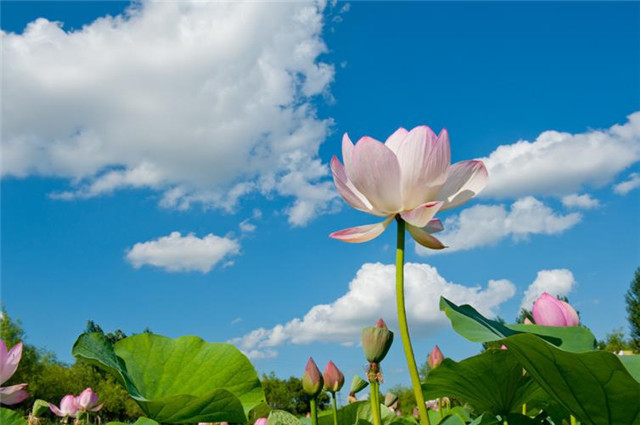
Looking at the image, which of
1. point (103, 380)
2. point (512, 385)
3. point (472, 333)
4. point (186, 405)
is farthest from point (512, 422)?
point (103, 380)

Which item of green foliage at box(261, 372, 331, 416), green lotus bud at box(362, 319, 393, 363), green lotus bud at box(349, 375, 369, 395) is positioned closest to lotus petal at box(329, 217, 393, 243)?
green lotus bud at box(362, 319, 393, 363)

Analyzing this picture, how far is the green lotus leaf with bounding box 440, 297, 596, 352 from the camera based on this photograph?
1010mm

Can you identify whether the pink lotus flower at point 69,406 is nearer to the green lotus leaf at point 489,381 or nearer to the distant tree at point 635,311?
the green lotus leaf at point 489,381

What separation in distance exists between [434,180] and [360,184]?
5.3 inches

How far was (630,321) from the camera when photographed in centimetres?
2469

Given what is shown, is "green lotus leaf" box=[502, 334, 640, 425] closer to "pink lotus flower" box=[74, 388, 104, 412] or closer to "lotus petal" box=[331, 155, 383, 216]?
"lotus petal" box=[331, 155, 383, 216]

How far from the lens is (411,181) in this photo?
1077mm

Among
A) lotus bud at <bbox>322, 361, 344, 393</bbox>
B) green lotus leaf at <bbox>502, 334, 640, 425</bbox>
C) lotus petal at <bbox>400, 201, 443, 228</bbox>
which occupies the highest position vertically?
lotus petal at <bbox>400, 201, 443, 228</bbox>

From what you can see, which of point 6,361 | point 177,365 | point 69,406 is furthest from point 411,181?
point 69,406

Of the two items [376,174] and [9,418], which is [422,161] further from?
[9,418]

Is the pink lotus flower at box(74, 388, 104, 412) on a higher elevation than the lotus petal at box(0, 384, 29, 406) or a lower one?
higher

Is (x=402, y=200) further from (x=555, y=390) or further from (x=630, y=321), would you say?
(x=630, y=321)

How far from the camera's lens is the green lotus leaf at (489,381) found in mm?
1452

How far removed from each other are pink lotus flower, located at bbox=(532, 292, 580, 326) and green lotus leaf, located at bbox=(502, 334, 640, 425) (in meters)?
0.28
